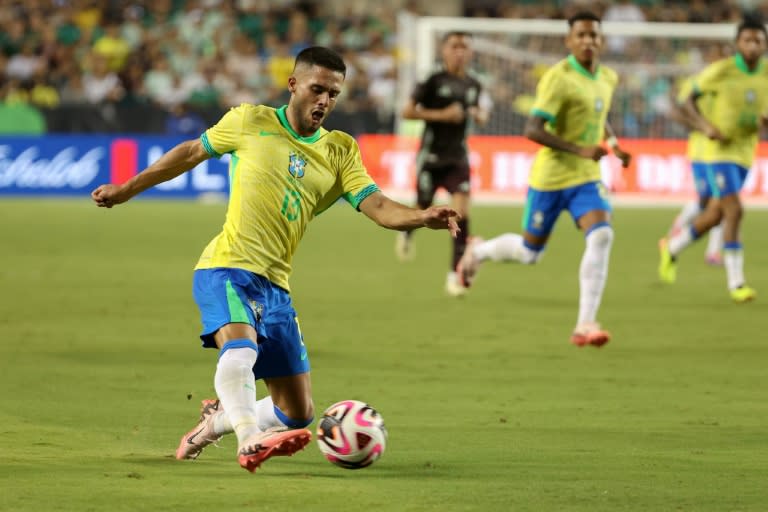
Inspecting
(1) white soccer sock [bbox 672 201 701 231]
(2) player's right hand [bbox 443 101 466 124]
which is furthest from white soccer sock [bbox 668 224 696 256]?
(2) player's right hand [bbox 443 101 466 124]

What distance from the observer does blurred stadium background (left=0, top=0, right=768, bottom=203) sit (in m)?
26.1

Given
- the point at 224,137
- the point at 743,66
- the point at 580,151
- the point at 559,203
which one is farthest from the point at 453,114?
the point at 224,137

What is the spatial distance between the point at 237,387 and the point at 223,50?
2443 centimetres

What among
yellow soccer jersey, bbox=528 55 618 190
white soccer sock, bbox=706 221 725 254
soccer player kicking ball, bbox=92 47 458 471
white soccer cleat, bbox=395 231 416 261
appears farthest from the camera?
white soccer sock, bbox=706 221 725 254

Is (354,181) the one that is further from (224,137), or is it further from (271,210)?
(224,137)

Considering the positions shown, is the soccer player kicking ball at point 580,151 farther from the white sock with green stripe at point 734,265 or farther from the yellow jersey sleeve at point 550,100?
the white sock with green stripe at point 734,265

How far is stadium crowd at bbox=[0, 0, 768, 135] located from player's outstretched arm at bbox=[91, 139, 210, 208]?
19732 mm

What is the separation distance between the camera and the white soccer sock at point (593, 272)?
1085 cm

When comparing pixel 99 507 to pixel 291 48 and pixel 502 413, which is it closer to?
pixel 502 413

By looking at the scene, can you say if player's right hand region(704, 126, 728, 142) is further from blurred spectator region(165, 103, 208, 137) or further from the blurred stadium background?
blurred spectator region(165, 103, 208, 137)

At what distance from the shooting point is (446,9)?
32969 millimetres

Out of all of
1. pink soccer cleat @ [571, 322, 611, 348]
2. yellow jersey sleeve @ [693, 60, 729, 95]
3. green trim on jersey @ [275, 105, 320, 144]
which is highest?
yellow jersey sleeve @ [693, 60, 729, 95]

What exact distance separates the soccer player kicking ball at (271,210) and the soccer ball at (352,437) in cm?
27

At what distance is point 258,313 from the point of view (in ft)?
21.4
